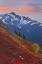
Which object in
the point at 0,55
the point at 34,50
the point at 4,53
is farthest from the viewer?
the point at 34,50

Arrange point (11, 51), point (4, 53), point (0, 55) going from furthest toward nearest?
point (11, 51) < point (4, 53) < point (0, 55)

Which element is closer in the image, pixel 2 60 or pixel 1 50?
pixel 2 60

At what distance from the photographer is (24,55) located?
121 ft

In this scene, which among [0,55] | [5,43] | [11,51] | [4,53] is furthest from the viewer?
[5,43]

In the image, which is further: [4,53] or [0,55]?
[4,53]

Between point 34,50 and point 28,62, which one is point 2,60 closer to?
point 28,62

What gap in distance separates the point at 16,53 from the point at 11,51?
111cm

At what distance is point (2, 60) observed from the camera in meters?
30.7

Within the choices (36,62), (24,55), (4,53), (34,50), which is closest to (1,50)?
(4,53)

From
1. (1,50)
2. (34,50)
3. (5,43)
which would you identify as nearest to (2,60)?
(1,50)

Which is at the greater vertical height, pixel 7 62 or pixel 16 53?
pixel 16 53

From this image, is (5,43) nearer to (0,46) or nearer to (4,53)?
(0,46)

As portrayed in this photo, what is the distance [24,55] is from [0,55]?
515 cm

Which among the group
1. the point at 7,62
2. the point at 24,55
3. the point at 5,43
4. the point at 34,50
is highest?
the point at 34,50
